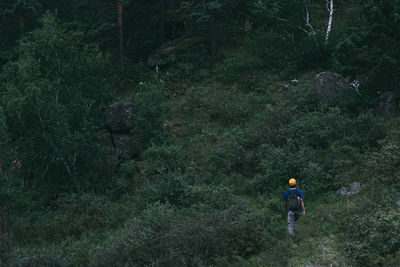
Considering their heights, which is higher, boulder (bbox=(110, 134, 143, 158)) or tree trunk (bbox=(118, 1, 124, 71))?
tree trunk (bbox=(118, 1, 124, 71))

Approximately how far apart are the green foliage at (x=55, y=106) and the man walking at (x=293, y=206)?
9921 millimetres

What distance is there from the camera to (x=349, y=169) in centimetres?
1352

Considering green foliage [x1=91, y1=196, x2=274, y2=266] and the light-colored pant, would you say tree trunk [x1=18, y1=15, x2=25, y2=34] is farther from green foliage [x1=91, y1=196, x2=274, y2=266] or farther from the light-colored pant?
the light-colored pant

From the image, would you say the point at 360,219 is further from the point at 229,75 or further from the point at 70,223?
the point at 229,75

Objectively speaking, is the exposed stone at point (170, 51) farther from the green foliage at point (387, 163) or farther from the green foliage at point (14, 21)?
the green foliage at point (387, 163)

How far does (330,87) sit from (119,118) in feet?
34.9

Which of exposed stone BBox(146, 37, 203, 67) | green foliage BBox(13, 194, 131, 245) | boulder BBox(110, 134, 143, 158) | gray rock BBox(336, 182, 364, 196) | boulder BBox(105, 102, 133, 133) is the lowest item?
green foliage BBox(13, 194, 131, 245)

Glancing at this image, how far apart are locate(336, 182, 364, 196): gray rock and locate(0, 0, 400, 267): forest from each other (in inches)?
2.0

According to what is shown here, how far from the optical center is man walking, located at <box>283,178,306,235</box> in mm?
11091

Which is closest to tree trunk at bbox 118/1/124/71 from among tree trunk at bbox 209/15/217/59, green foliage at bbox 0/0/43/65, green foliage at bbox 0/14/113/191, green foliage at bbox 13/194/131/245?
green foliage at bbox 0/0/43/65

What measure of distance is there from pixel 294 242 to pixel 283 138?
6552mm

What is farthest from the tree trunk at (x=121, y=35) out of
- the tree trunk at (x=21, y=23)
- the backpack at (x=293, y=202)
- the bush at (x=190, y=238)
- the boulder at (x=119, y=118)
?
the backpack at (x=293, y=202)

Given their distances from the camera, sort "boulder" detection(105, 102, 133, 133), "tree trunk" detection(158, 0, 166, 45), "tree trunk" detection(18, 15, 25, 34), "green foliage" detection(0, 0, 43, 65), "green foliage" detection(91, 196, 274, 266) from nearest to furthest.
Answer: "green foliage" detection(91, 196, 274, 266)
"boulder" detection(105, 102, 133, 133)
"green foliage" detection(0, 0, 43, 65)
"tree trunk" detection(18, 15, 25, 34)
"tree trunk" detection(158, 0, 166, 45)

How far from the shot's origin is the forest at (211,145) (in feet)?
34.7
